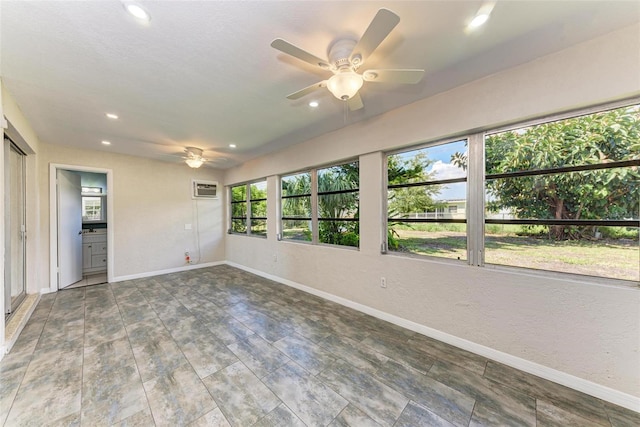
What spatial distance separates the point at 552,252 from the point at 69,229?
6715 mm

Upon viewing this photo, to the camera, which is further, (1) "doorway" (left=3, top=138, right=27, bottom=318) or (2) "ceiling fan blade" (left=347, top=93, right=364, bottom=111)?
(1) "doorway" (left=3, top=138, right=27, bottom=318)

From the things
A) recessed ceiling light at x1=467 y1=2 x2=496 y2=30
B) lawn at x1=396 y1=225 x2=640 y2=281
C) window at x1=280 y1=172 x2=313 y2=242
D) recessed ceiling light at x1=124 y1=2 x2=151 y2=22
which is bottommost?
lawn at x1=396 y1=225 x2=640 y2=281

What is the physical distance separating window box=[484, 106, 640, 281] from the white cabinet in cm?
695

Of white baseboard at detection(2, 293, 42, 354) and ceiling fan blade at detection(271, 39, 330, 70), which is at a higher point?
ceiling fan blade at detection(271, 39, 330, 70)

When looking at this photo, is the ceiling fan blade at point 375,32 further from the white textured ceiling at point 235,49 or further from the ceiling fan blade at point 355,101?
the ceiling fan blade at point 355,101

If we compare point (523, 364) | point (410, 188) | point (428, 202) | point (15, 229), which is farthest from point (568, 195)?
point (15, 229)

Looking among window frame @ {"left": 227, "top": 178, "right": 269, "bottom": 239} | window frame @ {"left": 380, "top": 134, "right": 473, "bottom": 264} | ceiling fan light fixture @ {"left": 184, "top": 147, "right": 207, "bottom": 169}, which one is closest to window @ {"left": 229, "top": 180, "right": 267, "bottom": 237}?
window frame @ {"left": 227, "top": 178, "right": 269, "bottom": 239}

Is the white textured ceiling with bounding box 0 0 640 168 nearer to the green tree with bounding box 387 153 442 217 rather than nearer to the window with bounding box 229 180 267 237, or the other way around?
the green tree with bounding box 387 153 442 217

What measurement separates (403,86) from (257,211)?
3738 millimetres

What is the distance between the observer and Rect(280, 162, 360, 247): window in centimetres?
325

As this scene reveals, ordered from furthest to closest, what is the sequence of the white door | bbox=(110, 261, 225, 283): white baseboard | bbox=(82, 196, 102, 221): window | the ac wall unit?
the ac wall unit < bbox=(82, 196, 102, 221): window < bbox=(110, 261, 225, 283): white baseboard < the white door

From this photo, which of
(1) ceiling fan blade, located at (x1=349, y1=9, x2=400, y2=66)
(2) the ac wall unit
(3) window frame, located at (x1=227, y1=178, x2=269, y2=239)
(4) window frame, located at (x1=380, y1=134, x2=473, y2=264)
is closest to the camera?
(1) ceiling fan blade, located at (x1=349, y1=9, x2=400, y2=66)

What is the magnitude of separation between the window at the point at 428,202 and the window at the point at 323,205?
0.55m

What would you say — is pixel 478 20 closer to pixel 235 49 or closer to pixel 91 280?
pixel 235 49
